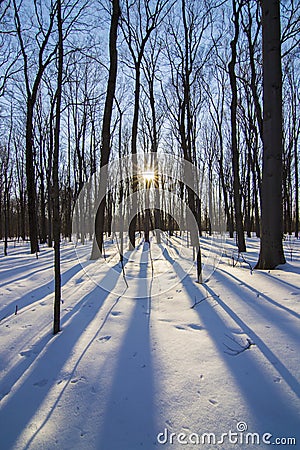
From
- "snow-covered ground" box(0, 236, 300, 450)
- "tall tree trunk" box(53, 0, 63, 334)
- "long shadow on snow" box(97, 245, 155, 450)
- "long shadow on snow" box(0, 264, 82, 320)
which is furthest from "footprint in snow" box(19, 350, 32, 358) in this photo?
"long shadow on snow" box(0, 264, 82, 320)

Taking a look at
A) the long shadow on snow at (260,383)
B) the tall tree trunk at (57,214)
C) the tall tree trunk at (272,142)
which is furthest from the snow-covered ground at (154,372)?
the tall tree trunk at (272,142)

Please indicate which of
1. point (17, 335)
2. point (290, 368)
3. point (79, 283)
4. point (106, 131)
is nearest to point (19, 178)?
point (106, 131)

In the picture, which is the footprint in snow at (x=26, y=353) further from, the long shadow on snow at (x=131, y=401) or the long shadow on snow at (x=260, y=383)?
the long shadow on snow at (x=260, y=383)

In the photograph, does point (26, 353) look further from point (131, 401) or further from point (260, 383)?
point (260, 383)

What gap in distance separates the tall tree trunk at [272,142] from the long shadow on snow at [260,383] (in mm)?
2504

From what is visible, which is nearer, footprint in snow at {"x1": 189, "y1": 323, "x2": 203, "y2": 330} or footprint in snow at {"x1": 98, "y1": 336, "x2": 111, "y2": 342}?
footprint in snow at {"x1": 98, "y1": 336, "x2": 111, "y2": 342}

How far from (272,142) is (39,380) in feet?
15.6

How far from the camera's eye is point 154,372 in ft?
5.56

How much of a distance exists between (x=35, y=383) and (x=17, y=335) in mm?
773

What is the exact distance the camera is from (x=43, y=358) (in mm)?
1921

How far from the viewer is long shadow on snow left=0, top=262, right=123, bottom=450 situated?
1.32m

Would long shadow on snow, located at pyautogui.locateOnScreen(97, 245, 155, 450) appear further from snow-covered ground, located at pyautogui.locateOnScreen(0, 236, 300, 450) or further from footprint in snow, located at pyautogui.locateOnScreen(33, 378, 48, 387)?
footprint in snow, located at pyautogui.locateOnScreen(33, 378, 48, 387)

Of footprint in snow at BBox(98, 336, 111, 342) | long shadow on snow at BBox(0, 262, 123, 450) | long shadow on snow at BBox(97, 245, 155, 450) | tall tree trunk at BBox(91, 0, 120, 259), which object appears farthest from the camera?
tall tree trunk at BBox(91, 0, 120, 259)

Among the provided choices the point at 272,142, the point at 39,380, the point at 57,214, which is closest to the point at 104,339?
the point at 39,380
